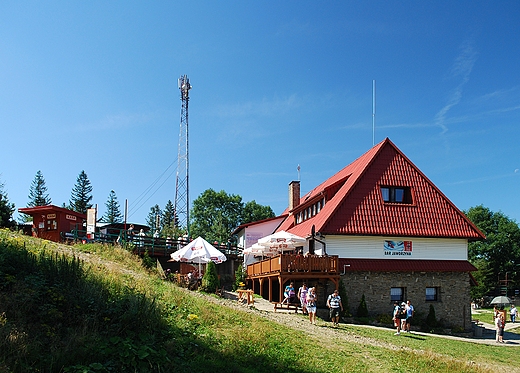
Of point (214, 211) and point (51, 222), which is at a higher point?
point (214, 211)

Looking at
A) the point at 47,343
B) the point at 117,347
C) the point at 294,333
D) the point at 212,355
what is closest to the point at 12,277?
the point at 47,343

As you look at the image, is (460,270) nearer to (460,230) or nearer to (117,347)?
(460,230)

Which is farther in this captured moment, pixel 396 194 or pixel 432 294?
pixel 396 194

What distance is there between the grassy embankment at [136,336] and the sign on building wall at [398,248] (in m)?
11.8

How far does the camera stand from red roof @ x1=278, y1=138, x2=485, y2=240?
1098 inches

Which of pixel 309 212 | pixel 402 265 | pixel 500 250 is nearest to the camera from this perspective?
pixel 402 265

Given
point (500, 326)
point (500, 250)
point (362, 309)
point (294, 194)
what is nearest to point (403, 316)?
point (362, 309)

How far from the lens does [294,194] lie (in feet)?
129

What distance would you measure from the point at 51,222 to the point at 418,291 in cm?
2104

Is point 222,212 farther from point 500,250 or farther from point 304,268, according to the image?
point 304,268

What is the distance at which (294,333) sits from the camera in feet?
50.2

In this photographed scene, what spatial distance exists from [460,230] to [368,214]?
5489 millimetres

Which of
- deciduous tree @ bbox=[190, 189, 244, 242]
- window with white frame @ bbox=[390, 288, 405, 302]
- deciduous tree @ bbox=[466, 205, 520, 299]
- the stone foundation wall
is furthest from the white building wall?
deciduous tree @ bbox=[190, 189, 244, 242]

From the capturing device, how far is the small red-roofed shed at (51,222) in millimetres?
30000
